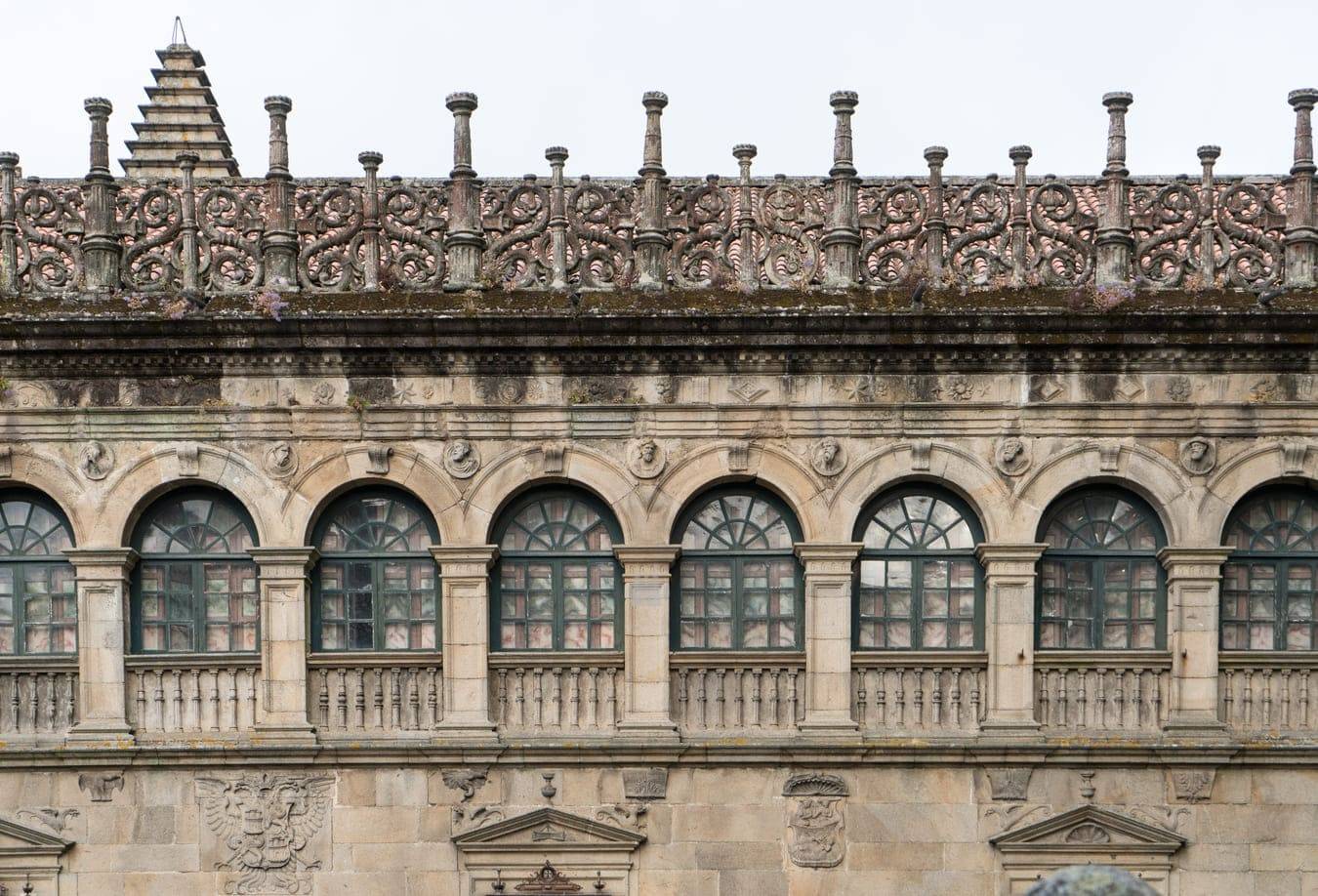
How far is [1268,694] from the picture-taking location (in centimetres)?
1964

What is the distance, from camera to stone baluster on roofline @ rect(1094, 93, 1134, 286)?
1955 centimetres

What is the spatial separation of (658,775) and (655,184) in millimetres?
6197

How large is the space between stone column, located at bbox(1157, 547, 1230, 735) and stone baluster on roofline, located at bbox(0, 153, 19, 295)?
40.9 feet

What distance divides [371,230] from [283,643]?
4.45 metres

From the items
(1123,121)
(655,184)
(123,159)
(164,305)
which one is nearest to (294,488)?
(164,305)

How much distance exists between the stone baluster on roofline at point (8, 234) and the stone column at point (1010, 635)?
34.9 feet

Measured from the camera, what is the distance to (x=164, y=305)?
19.6 meters

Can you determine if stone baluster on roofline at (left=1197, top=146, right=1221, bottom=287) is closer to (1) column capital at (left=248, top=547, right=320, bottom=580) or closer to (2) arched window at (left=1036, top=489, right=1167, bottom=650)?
(2) arched window at (left=1036, top=489, right=1167, bottom=650)

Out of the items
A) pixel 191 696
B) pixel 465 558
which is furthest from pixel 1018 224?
pixel 191 696

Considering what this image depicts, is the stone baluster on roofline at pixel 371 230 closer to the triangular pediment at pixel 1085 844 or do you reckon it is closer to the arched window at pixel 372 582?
the arched window at pixel 372 582

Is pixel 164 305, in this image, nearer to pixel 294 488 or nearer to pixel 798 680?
pixel 294 488

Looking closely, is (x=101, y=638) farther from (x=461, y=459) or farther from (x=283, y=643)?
(x=461, y=459)

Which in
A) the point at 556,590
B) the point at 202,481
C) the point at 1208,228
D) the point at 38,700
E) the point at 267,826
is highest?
the point at 1208,228

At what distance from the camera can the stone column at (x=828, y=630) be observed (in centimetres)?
1961
